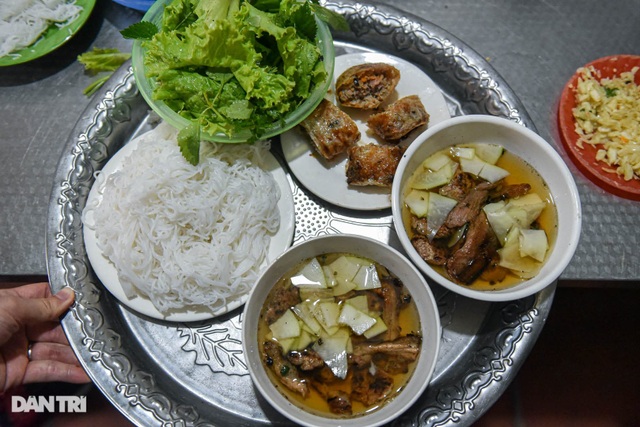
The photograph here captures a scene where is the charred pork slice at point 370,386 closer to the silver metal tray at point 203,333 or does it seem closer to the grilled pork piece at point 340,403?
the grilled pork piece at point 340,403

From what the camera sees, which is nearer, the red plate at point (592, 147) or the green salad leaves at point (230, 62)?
the green salad leaves at point (230, 62)

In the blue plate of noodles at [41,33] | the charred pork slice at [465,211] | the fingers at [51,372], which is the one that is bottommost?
the fingers at [51,372]

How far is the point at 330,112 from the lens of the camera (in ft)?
8.09

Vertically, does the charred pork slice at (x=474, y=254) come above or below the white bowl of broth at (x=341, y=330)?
above

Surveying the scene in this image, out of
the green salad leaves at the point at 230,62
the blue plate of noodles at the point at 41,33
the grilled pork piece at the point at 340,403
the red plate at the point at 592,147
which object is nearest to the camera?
the grilled pork piece at the point at 340,403

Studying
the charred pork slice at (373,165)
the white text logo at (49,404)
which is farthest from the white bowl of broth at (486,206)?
the white text logo at (49,404)

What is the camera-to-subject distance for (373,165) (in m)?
2.38

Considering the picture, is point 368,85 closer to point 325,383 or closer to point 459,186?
point 459,186

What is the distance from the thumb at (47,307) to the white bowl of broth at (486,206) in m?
1.72

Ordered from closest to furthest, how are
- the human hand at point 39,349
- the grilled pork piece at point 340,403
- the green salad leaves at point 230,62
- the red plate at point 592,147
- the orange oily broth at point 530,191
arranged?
the grilled pork piece at point 340,403 → the orange oily broth at point 530,191 → the green salad leaves at point 230,62 → the human hand at point 39,349 → the red plate at point 592,147

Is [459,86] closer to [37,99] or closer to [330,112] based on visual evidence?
[330,112]


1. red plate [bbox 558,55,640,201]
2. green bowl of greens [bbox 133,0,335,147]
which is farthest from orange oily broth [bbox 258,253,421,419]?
red plate [bbox 558,55,640,201]

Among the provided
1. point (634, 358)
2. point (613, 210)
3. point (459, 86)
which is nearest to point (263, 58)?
point (459, 86)

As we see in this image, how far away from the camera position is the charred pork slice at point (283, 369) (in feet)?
6.84
